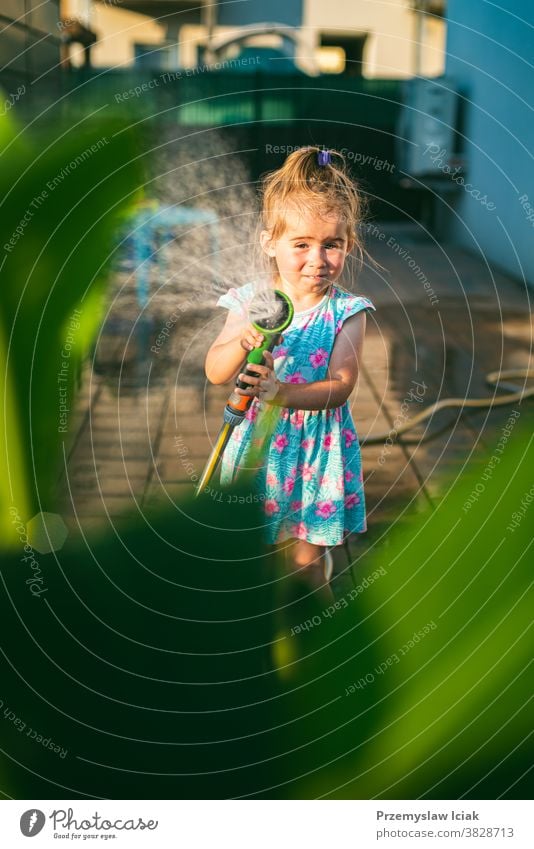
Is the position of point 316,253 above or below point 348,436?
above

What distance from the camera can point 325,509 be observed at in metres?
1.29

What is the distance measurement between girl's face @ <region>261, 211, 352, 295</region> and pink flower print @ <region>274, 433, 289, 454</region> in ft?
0.61

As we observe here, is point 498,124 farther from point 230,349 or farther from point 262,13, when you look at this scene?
point 230,349

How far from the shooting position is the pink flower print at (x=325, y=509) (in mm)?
1281

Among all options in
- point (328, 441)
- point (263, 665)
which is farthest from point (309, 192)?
point (263, 665)

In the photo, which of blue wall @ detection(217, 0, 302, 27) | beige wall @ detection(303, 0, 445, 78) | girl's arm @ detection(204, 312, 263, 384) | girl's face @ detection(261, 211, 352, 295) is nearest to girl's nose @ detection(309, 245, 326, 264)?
girl's face @ detection(261, 211, 352, 295)

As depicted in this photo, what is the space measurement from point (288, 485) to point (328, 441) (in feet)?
0.25

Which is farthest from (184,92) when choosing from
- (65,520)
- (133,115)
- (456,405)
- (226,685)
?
(226,685)

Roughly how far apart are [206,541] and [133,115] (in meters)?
0.60

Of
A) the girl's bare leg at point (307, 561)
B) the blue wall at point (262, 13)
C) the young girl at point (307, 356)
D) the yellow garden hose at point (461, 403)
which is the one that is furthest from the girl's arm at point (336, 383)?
the blue wall at point (262, 13)

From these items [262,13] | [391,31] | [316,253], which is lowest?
[316,253]

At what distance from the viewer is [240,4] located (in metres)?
4.41
